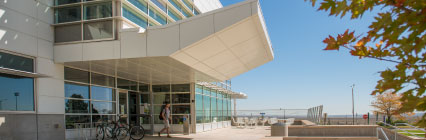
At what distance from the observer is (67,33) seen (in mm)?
12305

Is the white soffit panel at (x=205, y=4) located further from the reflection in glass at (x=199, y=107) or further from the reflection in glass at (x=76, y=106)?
the reflection in glass at (x=76, y=106)

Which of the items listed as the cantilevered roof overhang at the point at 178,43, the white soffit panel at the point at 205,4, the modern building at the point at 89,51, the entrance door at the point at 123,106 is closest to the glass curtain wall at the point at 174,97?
the entrance door at the point at 123,106

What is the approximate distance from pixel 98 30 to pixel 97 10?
0.72 metres

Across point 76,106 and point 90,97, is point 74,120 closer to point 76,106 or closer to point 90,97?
point 76,106

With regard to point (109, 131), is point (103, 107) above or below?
above

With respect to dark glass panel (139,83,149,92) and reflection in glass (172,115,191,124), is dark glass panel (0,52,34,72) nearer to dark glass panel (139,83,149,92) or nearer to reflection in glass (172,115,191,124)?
dark glass panel (139,83,149,92)

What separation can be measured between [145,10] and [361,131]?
9.65m

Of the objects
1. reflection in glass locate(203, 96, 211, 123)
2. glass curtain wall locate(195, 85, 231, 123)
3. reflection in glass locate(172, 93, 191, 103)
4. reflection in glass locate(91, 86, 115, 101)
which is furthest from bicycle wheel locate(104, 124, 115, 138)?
reflection in glass locate(203, 96, 211, 123)

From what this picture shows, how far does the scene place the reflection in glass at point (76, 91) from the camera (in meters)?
12.9

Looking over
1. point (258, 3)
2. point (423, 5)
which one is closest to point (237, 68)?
point (258, 3)

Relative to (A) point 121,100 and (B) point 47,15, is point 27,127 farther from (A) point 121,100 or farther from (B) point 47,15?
(A) point 121,100

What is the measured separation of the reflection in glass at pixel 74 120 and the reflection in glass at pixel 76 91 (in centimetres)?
73

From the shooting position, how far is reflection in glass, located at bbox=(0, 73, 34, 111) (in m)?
10.3

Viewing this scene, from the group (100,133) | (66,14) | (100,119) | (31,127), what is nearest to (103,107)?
(100,119)
